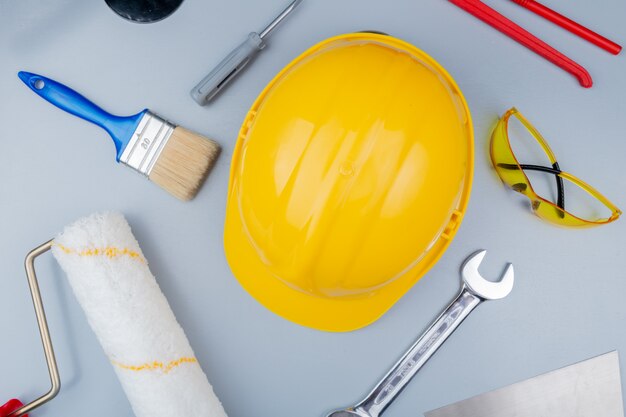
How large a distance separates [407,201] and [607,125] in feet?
1.21

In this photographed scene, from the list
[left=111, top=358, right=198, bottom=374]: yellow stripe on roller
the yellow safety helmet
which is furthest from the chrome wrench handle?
[left=111, top=358, right=198, bottom=374]: yellow stripe on roller

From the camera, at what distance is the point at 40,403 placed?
571mm

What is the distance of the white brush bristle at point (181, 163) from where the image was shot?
593 mm

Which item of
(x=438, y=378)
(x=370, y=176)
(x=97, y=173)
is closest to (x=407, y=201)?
(x=370, y=176)

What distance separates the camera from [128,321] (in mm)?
543

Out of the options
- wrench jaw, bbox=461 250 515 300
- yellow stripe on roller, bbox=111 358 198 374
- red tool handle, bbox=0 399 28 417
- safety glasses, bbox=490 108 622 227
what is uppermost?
safety glasses, bbox=490 108 622 227

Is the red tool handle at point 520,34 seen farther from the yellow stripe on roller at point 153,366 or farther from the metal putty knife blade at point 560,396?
the yellow stripe on roller at point 153,366

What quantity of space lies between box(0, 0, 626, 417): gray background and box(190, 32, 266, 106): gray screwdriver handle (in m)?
0.02

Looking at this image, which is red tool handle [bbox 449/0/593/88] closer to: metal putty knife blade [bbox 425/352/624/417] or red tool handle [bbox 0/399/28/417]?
metal putty knife blade [bbox 425/352/624/417]

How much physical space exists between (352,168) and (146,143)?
0.29 metres

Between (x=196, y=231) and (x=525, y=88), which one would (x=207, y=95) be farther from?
(x=525, y=88)

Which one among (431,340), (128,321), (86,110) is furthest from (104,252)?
(431,340)

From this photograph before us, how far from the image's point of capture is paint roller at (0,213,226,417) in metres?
0.54

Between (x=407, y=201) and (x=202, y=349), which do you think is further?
(x=202, y=349)
